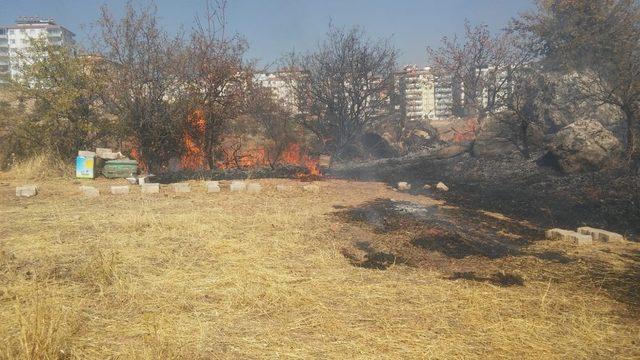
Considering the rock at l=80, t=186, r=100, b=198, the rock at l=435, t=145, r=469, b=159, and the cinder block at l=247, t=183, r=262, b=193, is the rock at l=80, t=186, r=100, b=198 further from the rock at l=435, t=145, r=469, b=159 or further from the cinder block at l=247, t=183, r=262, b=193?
the rock at l=435, t=145, r=469, b=159

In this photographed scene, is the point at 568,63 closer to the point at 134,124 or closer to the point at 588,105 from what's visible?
the point at 588,105

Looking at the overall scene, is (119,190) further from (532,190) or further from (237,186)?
(532,190)

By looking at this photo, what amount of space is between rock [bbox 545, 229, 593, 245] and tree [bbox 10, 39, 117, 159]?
12.1 meters

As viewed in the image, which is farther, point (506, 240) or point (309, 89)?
point (309, 89)

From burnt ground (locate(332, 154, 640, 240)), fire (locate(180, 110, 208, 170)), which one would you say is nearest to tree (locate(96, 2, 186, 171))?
fire (locate(180, 110, 208, 170))

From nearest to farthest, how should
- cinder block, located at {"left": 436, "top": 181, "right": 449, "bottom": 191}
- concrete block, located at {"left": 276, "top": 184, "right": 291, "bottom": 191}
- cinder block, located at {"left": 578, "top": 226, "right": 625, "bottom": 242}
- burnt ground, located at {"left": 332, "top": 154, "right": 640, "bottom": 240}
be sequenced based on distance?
cinder block, located at {"left": 578, "top": 226, "right": 625, "bottom": 242} → burnt ground, located at {"left": 332, "top": 154, "right": 640, "bottom": 240} → concrete block, located at {"left": 276, "top": 184, "right": 291, "bottom": 191} → cinder block, located at {"left": 436, "top": 181, "right": 449, "bottom": 191}

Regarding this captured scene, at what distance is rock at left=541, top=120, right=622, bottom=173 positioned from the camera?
974cm

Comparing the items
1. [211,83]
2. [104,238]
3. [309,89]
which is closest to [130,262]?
[104,238]

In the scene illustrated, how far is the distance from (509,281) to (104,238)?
5429 mm

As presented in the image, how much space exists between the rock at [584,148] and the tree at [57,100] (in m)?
12.6

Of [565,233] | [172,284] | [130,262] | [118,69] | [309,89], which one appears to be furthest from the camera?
[309,89]

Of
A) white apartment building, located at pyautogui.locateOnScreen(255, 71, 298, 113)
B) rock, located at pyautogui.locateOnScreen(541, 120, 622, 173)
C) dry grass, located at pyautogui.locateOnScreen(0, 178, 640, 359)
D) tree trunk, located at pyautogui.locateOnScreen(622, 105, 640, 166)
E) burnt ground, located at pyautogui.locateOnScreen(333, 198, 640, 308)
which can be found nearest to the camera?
dry grass, located at pyautogui.locateOnScreen(0, 178, 640, 359)

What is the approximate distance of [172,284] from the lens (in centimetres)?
448

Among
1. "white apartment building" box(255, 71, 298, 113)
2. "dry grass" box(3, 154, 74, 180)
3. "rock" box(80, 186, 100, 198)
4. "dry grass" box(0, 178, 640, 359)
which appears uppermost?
"white apartment building" box(255, 71, 298, 113)
